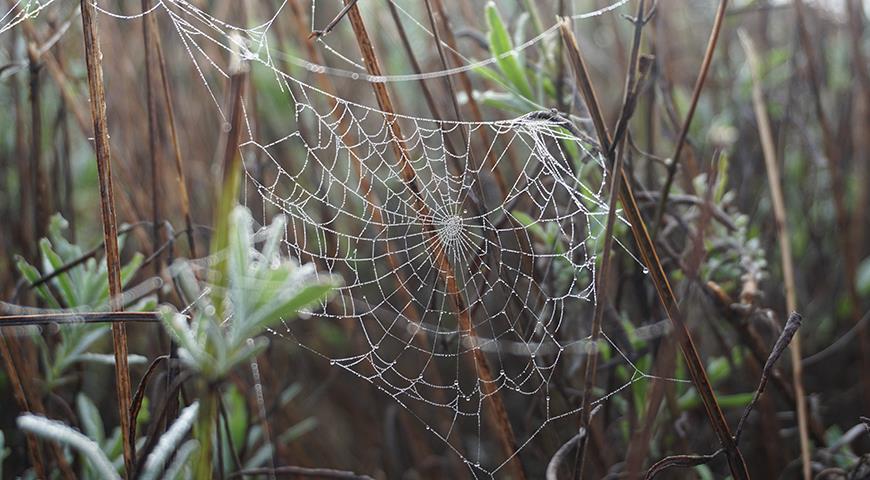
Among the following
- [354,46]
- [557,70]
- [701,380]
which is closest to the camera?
[701,380]

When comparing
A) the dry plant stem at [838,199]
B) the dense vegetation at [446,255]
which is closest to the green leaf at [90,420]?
the dense vegetation at [446,255]

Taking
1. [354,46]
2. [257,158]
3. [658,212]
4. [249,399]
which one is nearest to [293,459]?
[249,399]

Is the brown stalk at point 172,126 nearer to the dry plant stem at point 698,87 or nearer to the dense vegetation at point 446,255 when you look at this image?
the dense vegetation at point 446,255

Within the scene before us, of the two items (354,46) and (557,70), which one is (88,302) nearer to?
(557,70)

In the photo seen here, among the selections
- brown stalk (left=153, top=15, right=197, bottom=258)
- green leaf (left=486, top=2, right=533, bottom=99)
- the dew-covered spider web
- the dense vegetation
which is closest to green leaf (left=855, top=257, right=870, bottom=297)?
the dense vegetation

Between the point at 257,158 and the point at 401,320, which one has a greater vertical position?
the point at 257,158

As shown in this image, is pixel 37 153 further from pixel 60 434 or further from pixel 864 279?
pixel 864 279
